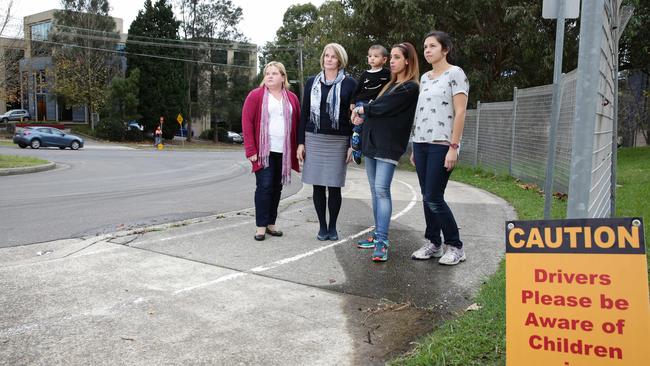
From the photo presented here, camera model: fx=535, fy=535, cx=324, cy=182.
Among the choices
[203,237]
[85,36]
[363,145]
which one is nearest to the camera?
[363,145]

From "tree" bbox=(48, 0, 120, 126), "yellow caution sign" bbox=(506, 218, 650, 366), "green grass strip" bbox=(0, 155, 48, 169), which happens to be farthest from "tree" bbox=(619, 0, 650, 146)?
"tree" bbox=(48, 0, 120, 126)

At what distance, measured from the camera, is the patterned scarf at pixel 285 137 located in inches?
221

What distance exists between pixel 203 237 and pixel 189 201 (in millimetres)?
3528

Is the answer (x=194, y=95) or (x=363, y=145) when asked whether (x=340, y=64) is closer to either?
(x=363, y=145)

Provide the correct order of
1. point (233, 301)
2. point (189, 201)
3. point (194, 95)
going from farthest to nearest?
point (194, 95)
point (189, 201)
point (233, 301)

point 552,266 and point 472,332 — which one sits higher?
point 552,266

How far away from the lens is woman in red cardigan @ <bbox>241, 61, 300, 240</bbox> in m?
5.62

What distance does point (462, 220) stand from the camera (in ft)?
23.2

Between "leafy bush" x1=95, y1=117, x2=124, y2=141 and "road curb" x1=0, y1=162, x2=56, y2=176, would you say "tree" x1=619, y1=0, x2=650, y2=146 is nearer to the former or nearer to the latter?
"road curb" x1=0, y1=162, x2=56, y2=176

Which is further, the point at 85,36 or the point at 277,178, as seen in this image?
the point at 85,36

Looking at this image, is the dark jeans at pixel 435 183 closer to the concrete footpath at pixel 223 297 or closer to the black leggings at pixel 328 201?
the concrete footpath at pixel 223 297

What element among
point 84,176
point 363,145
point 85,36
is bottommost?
point 84,176

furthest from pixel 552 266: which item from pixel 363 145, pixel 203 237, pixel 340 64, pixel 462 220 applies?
pixel 462 220

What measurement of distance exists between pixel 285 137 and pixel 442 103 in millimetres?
1847
